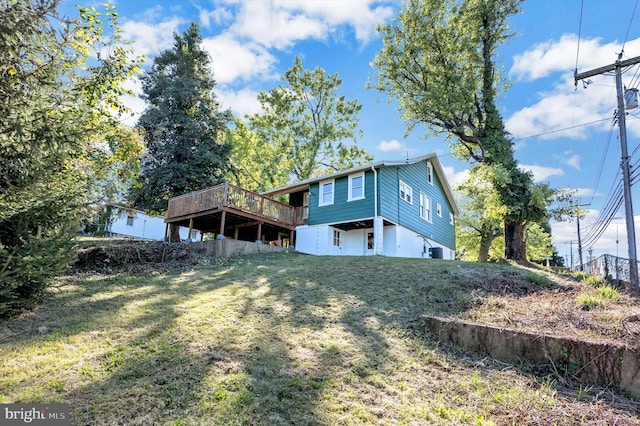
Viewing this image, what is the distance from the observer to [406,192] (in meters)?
17.8

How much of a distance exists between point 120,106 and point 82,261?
480 cm

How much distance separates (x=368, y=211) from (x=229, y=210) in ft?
20.0

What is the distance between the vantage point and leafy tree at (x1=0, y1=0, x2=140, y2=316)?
496 centimetres

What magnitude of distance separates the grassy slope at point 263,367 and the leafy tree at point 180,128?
11.8m

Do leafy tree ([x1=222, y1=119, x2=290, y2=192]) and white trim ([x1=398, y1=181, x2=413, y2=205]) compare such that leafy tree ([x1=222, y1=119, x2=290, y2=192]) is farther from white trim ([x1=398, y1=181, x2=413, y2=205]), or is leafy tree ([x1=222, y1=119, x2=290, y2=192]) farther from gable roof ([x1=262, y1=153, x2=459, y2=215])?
white trim ([x1=398, y1=181, x2=413, y2=205])

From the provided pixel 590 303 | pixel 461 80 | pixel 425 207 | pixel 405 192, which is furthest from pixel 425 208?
pixel 590 303

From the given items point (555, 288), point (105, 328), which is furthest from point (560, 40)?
point (105, 328)

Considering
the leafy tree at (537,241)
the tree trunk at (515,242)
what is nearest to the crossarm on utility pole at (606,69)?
the tree trunk at (515,242)

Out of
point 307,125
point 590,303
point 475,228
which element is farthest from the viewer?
point 475,228

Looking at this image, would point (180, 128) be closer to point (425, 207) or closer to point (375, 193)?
point (375, 193)

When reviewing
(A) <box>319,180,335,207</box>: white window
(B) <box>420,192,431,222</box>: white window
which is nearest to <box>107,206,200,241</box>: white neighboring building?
(A) <box>319,180,335,207</box>: white window

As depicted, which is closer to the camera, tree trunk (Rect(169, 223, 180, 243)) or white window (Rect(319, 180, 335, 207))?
white window (Rect(319, 180, 335, 207))

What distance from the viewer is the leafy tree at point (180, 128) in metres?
18.2

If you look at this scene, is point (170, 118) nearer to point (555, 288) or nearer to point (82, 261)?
point (82, 261)
